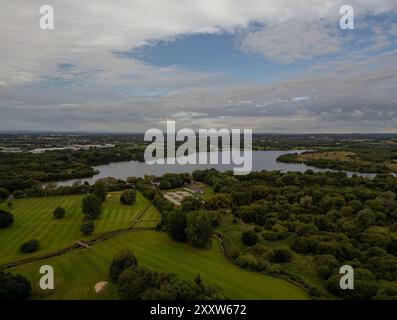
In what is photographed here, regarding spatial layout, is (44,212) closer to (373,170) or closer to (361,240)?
(361,240)

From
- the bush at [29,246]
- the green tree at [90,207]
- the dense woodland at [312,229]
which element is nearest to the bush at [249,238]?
the dense woodland at [312,229]

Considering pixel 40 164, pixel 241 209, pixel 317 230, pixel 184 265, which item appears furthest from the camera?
pixel 40 164

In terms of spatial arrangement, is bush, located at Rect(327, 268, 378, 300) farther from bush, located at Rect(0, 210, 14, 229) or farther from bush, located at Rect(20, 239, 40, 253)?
bush, located at Rect(0, 210, 14, 229)

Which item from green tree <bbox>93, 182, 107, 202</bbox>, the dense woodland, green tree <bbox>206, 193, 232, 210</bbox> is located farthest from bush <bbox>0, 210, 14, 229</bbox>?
green tree <bbox>206, 193, 232, 210</bbox>
